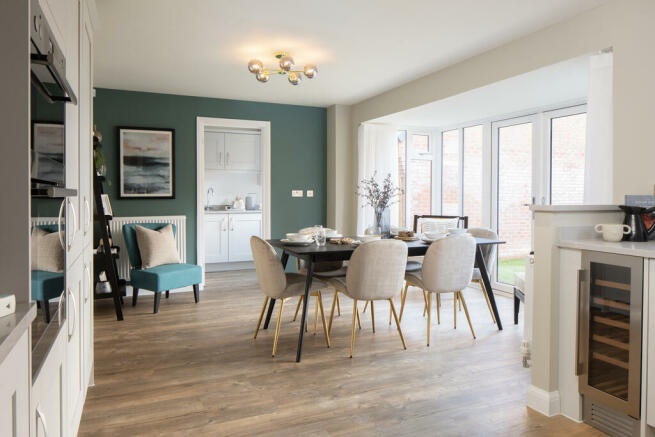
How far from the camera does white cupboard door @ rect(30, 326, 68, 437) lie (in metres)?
1.19

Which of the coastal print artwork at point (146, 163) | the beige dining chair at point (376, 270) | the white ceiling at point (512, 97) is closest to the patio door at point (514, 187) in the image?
the white ceiling at point (512, 97)

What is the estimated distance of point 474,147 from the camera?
6.11m

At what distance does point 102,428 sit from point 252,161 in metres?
5.87

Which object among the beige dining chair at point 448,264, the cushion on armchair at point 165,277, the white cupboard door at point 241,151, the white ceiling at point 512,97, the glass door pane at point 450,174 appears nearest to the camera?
the beige dining chair at point 448,264

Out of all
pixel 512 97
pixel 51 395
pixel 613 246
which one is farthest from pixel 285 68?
pixel 51 395

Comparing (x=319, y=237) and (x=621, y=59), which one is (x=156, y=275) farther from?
(x=621, y=59)

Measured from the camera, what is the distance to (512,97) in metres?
4.59

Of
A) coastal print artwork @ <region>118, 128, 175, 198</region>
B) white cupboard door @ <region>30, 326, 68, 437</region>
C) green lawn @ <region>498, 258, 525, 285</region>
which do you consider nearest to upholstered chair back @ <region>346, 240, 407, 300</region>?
white cupboard door @ <region>30, 326, 68, 437</region>

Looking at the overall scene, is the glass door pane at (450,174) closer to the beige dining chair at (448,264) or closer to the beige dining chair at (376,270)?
the beige dining chair at (448,264)

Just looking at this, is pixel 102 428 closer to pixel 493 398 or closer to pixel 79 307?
pixel 79 307

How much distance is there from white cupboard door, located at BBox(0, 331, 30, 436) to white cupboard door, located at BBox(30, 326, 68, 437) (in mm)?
81

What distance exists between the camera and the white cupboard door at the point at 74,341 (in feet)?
6.22

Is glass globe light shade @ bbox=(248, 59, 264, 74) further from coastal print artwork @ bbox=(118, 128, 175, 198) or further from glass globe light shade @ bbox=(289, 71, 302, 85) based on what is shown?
coastal print artwork @ bbox=(118, 128, 175, 198)

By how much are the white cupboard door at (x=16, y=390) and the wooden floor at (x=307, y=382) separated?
54.7 inches
